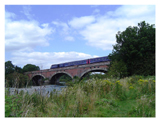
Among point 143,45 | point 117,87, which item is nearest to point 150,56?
point 143,45

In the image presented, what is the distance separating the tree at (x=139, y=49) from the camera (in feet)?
54.1

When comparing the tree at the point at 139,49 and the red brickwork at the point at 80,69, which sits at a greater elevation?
the tree at the point at 139,49

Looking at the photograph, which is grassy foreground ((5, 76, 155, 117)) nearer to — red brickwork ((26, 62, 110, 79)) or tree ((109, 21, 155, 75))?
tree ((109, 21, 155, 75))

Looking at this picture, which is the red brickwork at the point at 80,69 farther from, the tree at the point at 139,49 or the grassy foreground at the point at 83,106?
the grassy foreground at the point at 83,106

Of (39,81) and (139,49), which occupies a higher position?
(139,49)

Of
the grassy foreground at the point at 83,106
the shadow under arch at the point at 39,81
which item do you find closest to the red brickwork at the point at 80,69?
the shadow under arch at the point at 39,81

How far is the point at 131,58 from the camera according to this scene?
58.9 ft

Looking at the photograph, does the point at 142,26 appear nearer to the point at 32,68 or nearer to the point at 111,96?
the point at 111,96

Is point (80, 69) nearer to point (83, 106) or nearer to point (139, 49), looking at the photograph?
point (139, 49)

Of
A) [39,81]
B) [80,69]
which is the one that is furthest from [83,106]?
[80,69]

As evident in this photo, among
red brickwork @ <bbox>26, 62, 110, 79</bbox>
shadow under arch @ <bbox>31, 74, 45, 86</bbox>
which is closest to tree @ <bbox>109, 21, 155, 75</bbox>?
red brickwork @ <bbox>26, 62, 110, 79</bbox>

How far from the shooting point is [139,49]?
1733 cm

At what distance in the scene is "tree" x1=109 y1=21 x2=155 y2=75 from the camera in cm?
1648

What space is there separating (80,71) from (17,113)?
27.7 m
